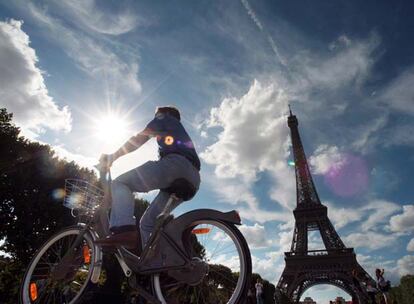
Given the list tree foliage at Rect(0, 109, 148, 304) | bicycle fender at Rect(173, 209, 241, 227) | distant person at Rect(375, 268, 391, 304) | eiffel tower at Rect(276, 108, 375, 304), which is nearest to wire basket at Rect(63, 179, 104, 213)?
bicycle fender at Rect(173, 209, 241, 227)

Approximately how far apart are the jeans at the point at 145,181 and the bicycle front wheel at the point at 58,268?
0.75 metres

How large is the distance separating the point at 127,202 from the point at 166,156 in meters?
0.60

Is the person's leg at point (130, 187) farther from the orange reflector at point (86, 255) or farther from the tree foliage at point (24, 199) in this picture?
the tree foliage at point (24, 199)

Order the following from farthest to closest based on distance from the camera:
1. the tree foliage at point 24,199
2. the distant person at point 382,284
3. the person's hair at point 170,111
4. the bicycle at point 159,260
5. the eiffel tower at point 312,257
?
the eiffel tower at point 312,257 < the tree foliage at point 24,199 < the distant person at point 382,284 < the person's hair at point 170,111 < the bicycle at point 159,260

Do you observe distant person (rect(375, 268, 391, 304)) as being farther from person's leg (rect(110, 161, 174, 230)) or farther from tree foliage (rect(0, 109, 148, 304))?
tree foliage (rect(0, 109, 148, 304))

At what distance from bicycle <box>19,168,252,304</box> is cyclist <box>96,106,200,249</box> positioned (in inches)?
4.9

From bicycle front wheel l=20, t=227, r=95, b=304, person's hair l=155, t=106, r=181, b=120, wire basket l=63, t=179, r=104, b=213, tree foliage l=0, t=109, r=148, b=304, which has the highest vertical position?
tree foliage l=0, t=109, r=148, b=304

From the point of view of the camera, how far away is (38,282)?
3340 millimetres

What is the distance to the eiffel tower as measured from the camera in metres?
38.8

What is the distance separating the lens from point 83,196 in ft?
10.6

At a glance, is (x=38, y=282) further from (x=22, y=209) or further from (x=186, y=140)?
(x=22, y=209)

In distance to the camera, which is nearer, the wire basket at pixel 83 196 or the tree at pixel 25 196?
the wire basket at pixel 83 196

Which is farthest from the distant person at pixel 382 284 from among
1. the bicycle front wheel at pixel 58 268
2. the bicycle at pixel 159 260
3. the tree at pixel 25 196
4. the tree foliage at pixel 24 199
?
the tree at pixel 25 196

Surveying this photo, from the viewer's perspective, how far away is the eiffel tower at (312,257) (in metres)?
38.8
